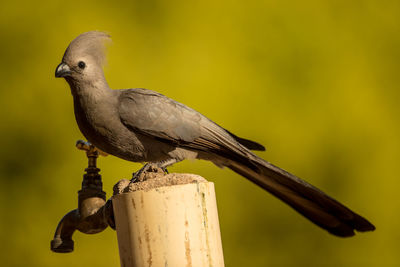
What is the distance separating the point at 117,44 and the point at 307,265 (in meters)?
1.85

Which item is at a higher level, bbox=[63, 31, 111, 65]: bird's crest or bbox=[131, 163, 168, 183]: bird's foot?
bbox=[63, 31, 111, 65]: bird's crest

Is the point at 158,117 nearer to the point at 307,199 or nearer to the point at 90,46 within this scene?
the point at 90,46

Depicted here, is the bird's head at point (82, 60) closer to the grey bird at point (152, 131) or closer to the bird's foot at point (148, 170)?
the grey bird at point (152, 131)

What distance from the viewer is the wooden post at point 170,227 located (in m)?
1.44

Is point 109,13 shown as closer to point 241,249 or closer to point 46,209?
point 46,209

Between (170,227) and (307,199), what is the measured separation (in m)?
0.89

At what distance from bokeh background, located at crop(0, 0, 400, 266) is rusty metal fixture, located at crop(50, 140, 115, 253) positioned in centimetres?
89

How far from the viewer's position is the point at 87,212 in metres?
2.14

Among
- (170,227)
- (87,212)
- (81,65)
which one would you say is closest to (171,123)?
(81,65)

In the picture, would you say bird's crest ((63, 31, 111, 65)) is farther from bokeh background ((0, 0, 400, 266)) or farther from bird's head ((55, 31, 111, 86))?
bokeh background ((0, 0, 400, 266))

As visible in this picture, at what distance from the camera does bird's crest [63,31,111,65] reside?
6.49 feet

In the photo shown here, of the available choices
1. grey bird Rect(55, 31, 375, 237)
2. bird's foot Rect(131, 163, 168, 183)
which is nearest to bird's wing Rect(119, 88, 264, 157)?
grey bird Rect(55, 31, 375, 237)

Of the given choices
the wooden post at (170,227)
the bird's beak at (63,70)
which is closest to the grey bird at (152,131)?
the bird's beak at (63,70)

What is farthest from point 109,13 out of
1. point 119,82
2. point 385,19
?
point 385,19
